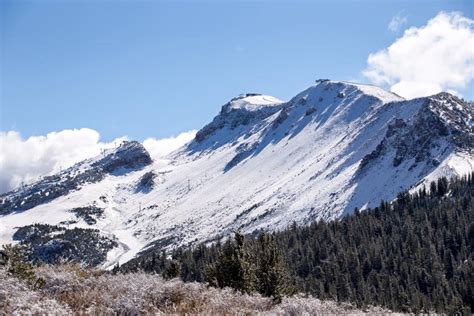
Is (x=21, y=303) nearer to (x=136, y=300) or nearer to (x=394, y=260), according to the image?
(x=136, y=300)

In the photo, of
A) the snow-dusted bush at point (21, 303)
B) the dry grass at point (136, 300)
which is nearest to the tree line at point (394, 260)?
the dry grass at point (136, 300)

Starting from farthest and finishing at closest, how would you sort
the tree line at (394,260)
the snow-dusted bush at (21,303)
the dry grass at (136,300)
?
1. the tree line at (394,260)
2. the dry grass at (136,300)
3. the snow-dusted bush at (21,303)

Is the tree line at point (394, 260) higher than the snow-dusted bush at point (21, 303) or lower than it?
lower

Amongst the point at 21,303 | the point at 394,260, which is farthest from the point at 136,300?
the point at 394,260

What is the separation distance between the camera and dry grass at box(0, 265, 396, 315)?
10.0 m

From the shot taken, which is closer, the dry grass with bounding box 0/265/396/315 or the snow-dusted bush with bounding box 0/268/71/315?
the snow-dusted bush with bounding box 0/268/71/315

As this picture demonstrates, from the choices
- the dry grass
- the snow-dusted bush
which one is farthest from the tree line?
the snow-dusted bush

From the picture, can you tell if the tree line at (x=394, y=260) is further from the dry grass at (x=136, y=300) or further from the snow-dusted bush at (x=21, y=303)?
the snow-dusted bush at (x=21, y=303)

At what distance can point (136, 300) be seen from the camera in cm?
1112

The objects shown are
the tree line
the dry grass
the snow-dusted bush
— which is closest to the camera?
the snow-dusted bush

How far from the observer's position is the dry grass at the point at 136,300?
32.9ft

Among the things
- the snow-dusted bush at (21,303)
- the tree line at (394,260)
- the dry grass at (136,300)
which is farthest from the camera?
the tree line at (394,260)

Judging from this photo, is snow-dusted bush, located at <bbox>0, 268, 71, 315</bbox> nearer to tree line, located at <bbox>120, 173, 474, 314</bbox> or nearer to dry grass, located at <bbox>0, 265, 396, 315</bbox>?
dry grass, located at <bbox>0, 265, 396, 315</bbox>

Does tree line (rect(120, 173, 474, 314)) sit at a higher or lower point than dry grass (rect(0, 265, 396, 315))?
lower
